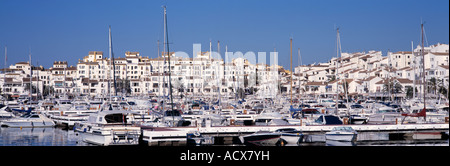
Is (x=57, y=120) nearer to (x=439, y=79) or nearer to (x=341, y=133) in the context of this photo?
(x=341, y=133)

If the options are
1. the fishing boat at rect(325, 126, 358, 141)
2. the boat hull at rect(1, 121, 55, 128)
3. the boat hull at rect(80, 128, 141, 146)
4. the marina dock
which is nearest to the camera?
the boat hull at rect(80, 128, 141, 146)

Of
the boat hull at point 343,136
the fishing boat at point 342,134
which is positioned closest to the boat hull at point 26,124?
the fishing boat at point 342,134

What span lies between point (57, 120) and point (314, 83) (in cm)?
4652

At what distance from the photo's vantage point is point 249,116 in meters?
26.3

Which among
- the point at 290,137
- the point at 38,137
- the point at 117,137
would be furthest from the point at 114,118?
the point at 38,137

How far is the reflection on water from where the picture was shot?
1965 cm

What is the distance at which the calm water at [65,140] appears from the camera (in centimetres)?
1855

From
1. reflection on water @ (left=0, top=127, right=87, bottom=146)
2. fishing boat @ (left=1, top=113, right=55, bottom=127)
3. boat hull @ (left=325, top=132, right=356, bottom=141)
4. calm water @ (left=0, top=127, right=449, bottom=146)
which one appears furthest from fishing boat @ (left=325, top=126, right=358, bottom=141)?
fishing boat @ (left=1, top=113, right=55, bottom=127)

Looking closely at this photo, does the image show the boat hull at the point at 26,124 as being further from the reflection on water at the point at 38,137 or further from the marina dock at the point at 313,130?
the marina dock at the point at 313,130

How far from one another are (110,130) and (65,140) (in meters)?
5.17

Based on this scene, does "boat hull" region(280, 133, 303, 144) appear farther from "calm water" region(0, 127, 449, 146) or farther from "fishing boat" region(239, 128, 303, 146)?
"calm water" region(0, 127, 449, 146)

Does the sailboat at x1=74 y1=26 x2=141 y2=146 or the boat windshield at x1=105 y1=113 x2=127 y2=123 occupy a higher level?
the boat windshield at x1=105 y1=113 x2=127 y2=123

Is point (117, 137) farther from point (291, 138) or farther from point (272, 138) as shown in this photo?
point (291, 138)
